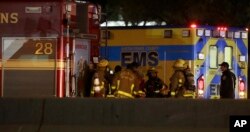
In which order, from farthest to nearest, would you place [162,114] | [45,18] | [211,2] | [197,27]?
[211,2] → [197,27] → [45,18] → [162,114]

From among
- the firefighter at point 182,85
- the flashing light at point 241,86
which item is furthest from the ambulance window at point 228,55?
the firefighter at point 182,85

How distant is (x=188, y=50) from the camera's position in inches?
654

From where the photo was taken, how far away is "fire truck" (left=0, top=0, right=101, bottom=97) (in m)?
14.0

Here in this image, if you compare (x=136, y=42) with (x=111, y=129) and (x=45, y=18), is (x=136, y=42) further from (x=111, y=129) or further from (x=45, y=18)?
(x=111, y=129)

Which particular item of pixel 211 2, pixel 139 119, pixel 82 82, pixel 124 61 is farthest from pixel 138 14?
pixel 139 119

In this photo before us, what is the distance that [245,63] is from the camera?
17594 mm

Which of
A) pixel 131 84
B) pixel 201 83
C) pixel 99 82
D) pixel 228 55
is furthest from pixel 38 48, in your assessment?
pixel 228 55

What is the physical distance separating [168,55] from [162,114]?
5880mm

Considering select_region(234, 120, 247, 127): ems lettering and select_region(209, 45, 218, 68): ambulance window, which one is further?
select_region(209, 45, 218, 68): ambulance window

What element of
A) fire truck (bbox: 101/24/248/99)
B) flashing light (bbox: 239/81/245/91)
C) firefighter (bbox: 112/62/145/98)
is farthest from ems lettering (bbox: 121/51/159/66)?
firefighter (bbox: 112/62/145/98)

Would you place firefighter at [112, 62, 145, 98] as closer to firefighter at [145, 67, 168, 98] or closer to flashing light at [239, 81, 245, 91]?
firefighter at [145, 67, 168, 98]

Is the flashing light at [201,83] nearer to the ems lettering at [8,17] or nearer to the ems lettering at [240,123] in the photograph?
the ems lettering at [8,17]

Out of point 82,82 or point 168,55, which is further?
point 168,55

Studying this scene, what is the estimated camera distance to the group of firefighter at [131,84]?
1427 centimetres
